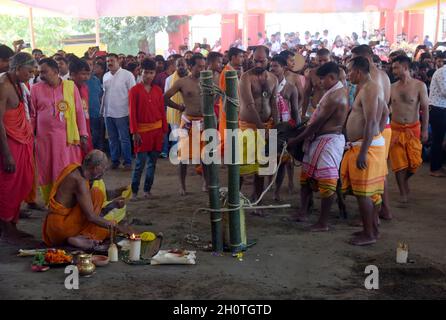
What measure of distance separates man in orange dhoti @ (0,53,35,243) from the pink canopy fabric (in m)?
10.8

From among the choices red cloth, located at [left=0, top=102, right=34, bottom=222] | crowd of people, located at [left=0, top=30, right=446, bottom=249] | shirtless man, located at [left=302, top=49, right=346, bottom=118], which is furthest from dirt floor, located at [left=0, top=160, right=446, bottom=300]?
shirtless man, located at [left=302, top=49, right=346, bottom=118]

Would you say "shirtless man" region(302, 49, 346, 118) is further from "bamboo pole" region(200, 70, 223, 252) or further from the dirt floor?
"bamboo pole" region(200, 70, 223, 252)

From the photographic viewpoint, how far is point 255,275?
4.66m

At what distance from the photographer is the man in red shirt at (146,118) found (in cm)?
731

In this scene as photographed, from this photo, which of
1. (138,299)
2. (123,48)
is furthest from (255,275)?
(123,48)

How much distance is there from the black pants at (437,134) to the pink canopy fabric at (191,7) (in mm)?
8128

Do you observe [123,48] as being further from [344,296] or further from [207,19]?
[344,296]

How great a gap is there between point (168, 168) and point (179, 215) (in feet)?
10.2

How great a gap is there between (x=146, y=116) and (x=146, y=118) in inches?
1.0

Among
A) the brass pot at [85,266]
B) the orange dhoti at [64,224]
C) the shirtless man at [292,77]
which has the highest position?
the shirtless man at [292,77]

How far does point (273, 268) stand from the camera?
15.9 ft

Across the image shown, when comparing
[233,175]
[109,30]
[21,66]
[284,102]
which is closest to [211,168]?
[233,175]

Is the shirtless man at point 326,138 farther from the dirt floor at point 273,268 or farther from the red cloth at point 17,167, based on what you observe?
the red cloth at point 17,167

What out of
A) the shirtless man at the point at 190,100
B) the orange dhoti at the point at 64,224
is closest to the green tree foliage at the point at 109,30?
the shirtless man at the point at 190,100
